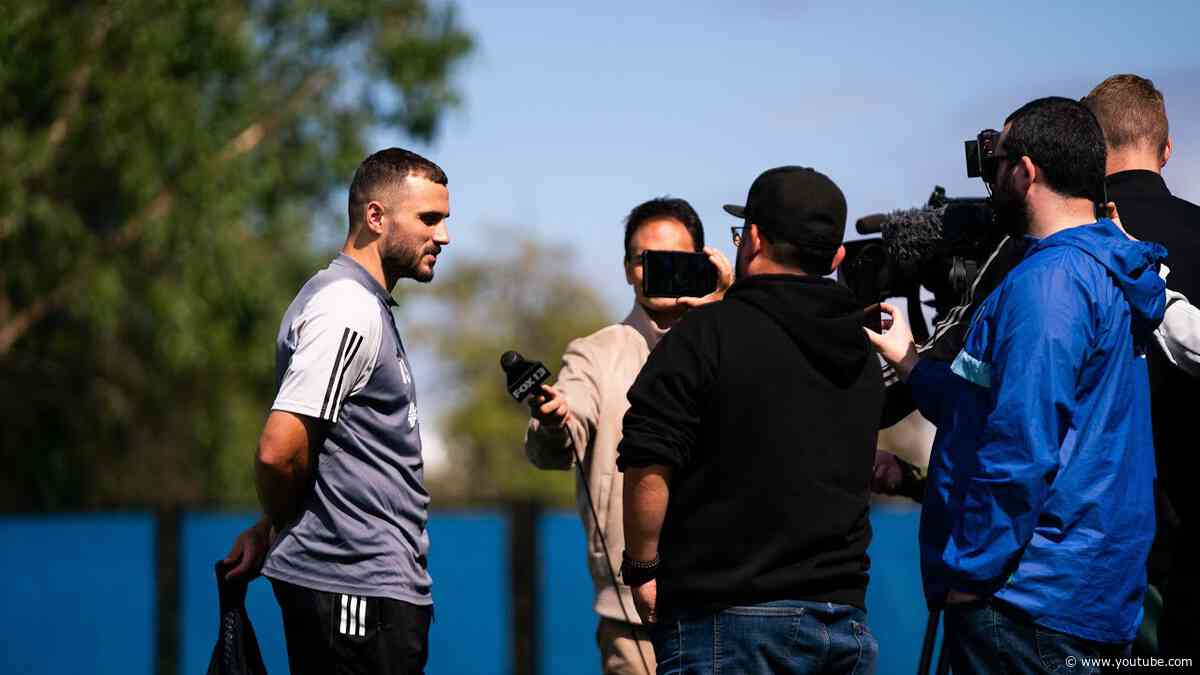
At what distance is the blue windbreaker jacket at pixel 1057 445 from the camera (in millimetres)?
3057

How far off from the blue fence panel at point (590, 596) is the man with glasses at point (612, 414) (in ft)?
13.6

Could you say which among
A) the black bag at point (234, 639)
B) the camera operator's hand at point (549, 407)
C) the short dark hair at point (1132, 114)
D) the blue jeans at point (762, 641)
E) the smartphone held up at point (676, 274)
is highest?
the short dark hair at point (1132, 114)

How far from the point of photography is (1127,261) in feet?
10.7

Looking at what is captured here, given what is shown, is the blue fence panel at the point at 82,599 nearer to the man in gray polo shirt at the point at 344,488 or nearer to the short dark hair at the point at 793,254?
the man in gray polo shirt at the point at 344,488

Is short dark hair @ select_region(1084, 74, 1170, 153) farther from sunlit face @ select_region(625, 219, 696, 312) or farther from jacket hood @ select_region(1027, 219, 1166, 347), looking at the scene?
sunlit face @ select_region(625, 219, 696, 312)

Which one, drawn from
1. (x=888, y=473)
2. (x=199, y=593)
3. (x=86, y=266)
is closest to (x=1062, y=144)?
(x=888, y=473)

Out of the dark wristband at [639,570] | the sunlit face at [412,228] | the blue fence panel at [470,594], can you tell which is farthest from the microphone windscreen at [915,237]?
the blue fence panel at [470,594]

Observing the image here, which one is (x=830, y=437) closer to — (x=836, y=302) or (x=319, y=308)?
(x=836, y=302)

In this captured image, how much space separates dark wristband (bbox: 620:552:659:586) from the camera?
134 inches

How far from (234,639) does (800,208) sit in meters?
1.91

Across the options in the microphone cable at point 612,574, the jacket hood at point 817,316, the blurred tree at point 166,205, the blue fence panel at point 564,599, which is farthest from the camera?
the blurred tree at point 166,205

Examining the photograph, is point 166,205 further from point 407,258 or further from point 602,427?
point 407,258

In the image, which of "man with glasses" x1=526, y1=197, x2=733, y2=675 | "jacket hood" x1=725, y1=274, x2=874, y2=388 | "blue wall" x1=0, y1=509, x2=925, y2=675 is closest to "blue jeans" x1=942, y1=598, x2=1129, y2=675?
"jacket hood" x1=725, y1=274, x2=874, y2=388

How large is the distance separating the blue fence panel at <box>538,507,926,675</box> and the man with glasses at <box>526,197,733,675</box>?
13.6ft
